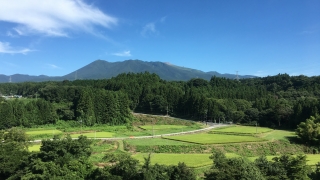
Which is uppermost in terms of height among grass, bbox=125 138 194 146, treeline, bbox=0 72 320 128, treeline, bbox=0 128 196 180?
treeline, bbox=0 72 320 128

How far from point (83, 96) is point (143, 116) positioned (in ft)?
50.9

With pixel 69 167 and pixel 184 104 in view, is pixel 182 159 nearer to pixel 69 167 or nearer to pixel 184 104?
pixel 69 167

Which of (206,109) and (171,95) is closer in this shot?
(206,109)

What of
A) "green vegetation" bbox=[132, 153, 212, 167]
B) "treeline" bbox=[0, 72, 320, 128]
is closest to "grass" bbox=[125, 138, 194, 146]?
"green vegetation" bbox=[132, 153, 212, 167]

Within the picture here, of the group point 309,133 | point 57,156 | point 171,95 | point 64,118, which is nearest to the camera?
point 57,156

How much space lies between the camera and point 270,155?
33156 millimetres

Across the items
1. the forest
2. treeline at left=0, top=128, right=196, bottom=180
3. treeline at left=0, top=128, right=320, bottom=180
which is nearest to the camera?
treeline at left=0, top=128, right=320, bottom=180

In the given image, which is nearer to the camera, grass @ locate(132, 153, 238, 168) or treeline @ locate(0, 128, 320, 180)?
treeline @ locate(0, 128, 320, 180)

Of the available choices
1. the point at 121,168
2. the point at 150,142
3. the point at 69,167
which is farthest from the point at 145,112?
the point at 121,168

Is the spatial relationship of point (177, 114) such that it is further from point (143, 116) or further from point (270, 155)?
point (270, 155)

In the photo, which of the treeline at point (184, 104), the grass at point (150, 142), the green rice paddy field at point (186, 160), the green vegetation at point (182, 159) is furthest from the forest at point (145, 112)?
the grass at point (150, 142)

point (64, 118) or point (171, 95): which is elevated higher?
point (171, 95)

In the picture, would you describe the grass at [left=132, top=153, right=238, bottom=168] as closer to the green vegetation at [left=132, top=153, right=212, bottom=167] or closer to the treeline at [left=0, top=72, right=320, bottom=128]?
the green vegetation at [left=132, top=153, right=212, bottom=167]

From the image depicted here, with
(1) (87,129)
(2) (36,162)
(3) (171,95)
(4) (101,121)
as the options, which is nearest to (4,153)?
(2) (36,162)
